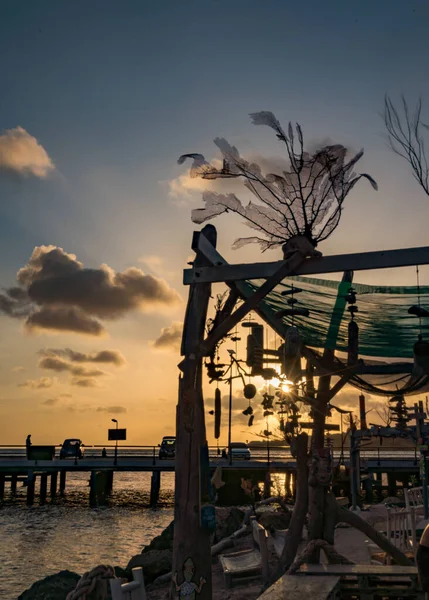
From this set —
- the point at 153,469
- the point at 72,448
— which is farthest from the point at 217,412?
the point at 72,448

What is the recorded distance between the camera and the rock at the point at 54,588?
1268cm

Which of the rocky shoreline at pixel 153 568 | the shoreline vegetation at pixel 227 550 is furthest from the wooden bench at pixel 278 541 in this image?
the rocky shoreline at pixel 153 568

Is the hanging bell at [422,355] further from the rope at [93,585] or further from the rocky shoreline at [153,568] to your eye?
the rocky shoreline at [153,568]

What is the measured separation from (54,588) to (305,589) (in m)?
9.41

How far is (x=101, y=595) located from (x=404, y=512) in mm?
8043

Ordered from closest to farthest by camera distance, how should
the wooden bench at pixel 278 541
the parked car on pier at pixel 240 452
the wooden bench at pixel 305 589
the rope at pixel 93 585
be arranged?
the rope at pixel 93 585, the wooden bench at pixel 305 589, the wooden bench at pixel 278 541, the parked car on pier at pixel 240 452

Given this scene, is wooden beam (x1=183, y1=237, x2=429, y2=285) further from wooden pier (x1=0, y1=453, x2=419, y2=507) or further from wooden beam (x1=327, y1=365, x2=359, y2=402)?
wooden pier (x1=0, y1=453, x2=419, y2=507)

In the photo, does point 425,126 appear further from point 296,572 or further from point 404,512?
point 404,512

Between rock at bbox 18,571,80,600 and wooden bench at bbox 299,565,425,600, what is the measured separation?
8.17 metres

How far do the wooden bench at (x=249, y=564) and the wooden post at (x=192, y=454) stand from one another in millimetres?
2797

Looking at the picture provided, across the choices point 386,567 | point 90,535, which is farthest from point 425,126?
point 90,535

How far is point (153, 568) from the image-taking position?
1541cm

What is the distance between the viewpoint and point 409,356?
1052cm

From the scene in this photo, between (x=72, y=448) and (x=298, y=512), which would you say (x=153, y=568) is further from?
(x=72, y=448)
